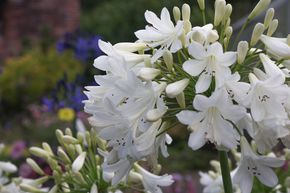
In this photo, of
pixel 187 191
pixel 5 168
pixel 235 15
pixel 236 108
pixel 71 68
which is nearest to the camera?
pixel 236 108

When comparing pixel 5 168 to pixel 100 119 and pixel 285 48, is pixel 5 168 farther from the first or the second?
→ pixel 285 48

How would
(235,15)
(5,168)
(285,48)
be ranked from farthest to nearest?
(235,15), (5,168), (285,48)

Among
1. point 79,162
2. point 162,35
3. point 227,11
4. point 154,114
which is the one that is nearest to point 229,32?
point 227,11

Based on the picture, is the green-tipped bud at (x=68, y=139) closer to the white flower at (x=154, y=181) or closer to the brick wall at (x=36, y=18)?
the white flower at (x=154, y=181)

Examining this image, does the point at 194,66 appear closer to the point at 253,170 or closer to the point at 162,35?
the point at 162,35

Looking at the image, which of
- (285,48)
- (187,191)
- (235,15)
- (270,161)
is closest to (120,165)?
(270,161)

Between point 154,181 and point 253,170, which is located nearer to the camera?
point 253,170

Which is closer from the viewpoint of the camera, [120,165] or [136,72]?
[136,72]
